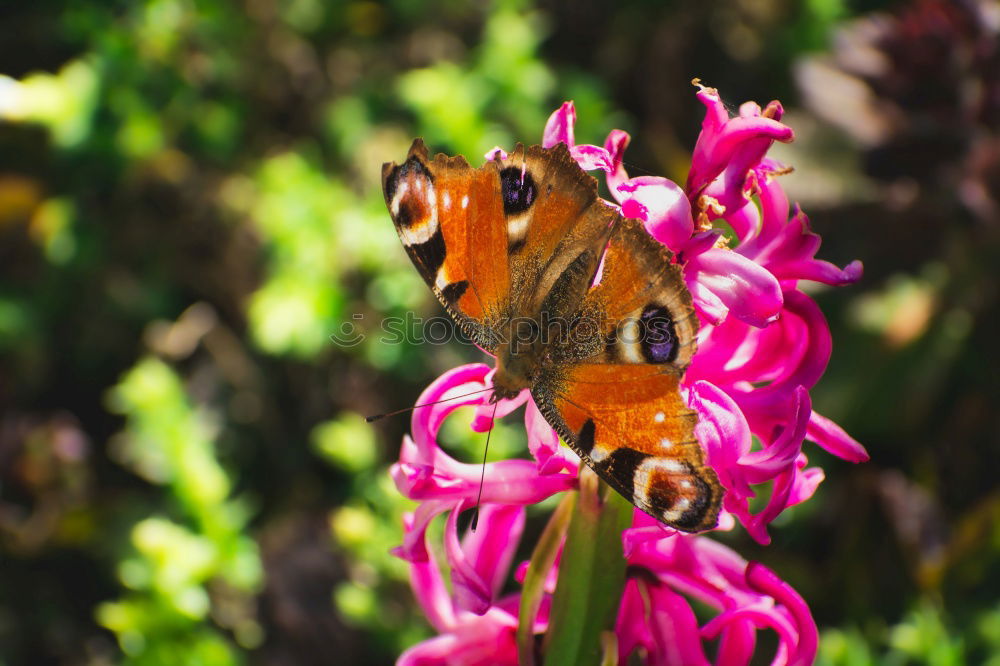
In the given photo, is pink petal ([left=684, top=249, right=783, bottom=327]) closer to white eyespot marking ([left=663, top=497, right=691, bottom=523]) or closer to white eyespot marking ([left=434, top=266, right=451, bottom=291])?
white eyespot marking ([left=663, top=497, right=691, bottom=523])

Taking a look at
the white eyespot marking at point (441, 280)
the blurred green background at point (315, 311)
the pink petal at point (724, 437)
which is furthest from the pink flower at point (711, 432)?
the blurred green background at point (315, 311)

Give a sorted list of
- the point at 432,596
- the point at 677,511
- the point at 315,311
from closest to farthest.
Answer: the point at 677,511, the point at 432,596, the point at 315,311

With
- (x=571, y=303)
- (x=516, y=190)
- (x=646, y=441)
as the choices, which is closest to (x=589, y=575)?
(x=646, y=441)

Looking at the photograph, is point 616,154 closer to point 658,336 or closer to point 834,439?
point 658,336

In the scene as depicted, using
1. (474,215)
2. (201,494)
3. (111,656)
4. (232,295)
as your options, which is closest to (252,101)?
(232,295)

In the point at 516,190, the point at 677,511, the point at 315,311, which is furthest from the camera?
the point at 315,311
